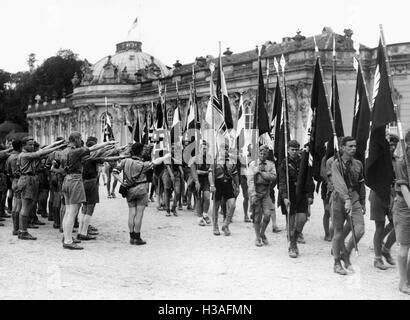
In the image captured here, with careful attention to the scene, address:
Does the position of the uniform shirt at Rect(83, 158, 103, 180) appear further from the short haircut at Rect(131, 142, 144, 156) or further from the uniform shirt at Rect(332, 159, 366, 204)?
the uniform shirt at Rect(332, 159, 366, 204)

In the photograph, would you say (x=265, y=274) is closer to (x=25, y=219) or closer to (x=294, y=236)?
(x=294, y=236)

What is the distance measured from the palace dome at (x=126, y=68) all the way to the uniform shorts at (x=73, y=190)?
135 ft

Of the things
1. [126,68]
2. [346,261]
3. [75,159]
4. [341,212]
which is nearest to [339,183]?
[341,212]

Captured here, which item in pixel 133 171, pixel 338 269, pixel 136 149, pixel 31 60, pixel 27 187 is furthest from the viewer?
pixel 31 60

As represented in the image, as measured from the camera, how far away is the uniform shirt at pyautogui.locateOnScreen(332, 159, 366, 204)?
7.50 m

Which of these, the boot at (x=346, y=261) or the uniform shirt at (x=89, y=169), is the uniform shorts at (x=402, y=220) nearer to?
the boot at (x=346, y=261)

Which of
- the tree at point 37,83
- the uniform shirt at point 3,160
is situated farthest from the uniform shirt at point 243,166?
the tree at point 37,83

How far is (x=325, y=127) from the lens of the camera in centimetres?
852

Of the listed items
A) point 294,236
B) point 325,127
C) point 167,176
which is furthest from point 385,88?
point 167,176

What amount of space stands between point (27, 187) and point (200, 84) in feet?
92.5

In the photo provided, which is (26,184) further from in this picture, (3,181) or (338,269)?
(338,269)

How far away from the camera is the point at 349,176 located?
7.78 meters

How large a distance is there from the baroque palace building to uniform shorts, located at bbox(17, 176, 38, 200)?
23.3ft

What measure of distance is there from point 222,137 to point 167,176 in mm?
2471
